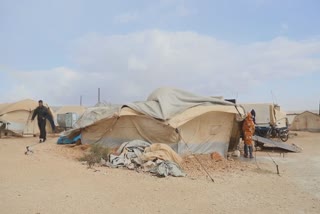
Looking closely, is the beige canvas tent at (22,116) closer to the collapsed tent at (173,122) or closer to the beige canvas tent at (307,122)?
the collapsed tent at (173,122)

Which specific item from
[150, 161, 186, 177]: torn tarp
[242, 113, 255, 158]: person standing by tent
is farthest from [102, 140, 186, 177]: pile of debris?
[242, 113, 255, 158]: person standing by tent

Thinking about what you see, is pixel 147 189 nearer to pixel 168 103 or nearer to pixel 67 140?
pixel 168 103

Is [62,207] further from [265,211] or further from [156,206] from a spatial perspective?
[265,211]

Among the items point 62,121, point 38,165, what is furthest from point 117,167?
point 62,121

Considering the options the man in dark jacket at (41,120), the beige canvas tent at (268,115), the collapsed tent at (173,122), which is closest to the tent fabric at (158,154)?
the collapsed tent at (173,122)

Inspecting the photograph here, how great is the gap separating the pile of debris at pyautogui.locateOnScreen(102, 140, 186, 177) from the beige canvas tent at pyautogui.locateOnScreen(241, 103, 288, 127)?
1413cm

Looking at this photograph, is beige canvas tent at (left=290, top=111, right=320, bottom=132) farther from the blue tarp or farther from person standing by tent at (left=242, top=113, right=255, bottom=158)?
the blue tarp

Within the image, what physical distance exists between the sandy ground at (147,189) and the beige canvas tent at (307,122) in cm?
2241

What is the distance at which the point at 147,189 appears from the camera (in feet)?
24.6

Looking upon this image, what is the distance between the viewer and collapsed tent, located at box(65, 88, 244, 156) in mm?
11828

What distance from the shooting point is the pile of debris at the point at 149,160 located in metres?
9.06

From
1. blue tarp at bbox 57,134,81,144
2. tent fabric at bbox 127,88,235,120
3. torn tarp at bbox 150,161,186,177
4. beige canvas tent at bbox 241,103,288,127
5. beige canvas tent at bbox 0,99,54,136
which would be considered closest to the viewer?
torn tarp at bbox 150,161,186,177

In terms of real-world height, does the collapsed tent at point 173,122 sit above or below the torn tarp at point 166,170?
above

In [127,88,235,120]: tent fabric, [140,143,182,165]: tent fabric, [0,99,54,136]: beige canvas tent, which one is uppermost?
[127,88,235,120]: tent fabric
